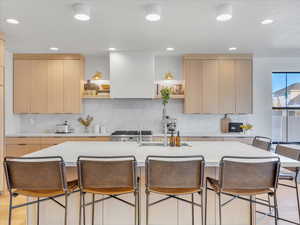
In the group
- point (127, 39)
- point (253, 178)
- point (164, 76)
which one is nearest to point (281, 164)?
point (253, 178)

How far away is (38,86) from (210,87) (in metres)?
3.62

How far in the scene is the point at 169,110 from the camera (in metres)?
4.66

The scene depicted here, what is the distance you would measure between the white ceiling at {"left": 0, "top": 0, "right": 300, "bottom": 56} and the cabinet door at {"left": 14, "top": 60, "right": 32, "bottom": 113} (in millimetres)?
322

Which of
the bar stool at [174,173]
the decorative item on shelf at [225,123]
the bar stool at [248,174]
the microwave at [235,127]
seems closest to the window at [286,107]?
the microwave at [235,127]

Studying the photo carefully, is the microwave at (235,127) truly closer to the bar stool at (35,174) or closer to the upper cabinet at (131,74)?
the upper cabinet at (131,74)

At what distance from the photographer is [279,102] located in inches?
182

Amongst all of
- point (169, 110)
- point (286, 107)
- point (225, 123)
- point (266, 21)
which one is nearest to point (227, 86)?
point (225, 123)

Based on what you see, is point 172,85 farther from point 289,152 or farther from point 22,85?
point 22,85

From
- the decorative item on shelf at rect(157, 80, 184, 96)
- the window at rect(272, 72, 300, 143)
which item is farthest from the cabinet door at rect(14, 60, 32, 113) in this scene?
the window at rect(272, 72, 300, 143)

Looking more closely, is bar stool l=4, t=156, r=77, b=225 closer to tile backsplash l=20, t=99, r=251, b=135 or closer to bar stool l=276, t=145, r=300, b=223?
bar stool l=276, t=145, r=300, b=223

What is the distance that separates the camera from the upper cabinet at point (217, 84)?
4.27 meters

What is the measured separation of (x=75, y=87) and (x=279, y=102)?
4.55 m

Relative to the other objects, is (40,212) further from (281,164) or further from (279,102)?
(279,102)

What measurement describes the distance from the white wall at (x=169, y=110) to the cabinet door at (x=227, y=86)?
426mm
